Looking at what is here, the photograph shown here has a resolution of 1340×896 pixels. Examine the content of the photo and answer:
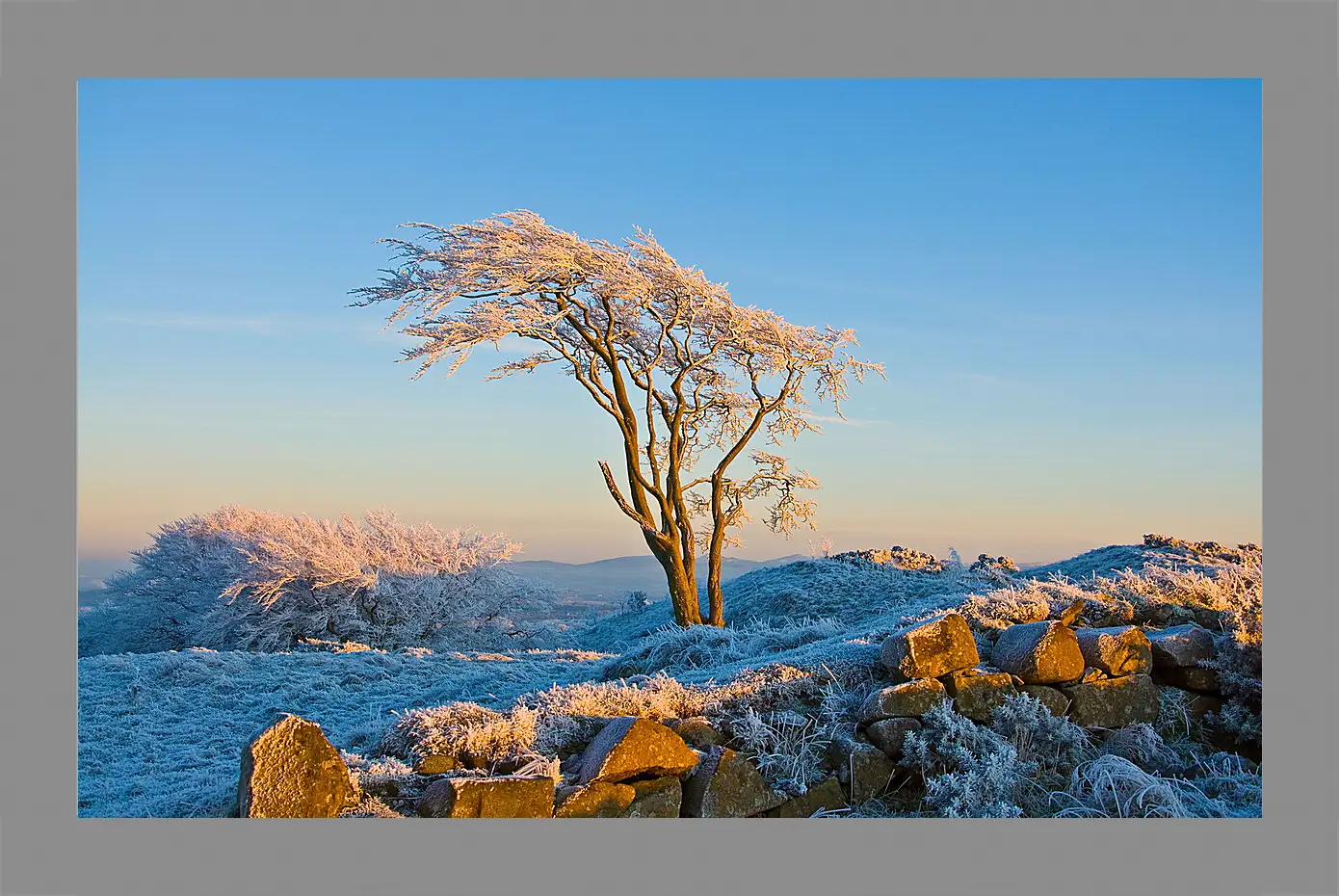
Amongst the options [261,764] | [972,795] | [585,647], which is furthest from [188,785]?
[585,647]

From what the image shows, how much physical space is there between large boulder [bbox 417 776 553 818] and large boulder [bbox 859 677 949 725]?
1.85 metres

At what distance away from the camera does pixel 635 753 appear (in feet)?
15.2

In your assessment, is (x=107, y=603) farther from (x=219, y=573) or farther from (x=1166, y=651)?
(x=1166, y=651)

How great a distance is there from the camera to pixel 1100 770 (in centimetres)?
508

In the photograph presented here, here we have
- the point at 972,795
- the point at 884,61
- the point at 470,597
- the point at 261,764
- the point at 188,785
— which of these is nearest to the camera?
the point at 261,764

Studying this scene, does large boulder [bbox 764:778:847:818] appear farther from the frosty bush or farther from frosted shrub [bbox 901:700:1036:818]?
the frosty bush

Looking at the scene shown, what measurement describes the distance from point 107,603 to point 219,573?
3.26 meters

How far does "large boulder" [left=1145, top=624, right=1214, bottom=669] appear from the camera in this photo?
591 cm

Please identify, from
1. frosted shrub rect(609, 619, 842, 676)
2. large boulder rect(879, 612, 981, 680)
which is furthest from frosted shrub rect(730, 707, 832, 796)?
frosted shrub rect(609, 619, 842, 676)

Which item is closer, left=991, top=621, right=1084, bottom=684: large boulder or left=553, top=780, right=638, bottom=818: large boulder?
left=553, top=780, right=638, bottom=818: large boulder

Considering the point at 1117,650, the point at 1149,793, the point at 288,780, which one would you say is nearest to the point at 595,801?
the point at 288,780

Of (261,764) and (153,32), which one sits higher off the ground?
(153,32)

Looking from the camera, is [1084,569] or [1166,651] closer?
[1166,651]

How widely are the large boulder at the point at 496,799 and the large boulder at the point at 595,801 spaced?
8 cm
